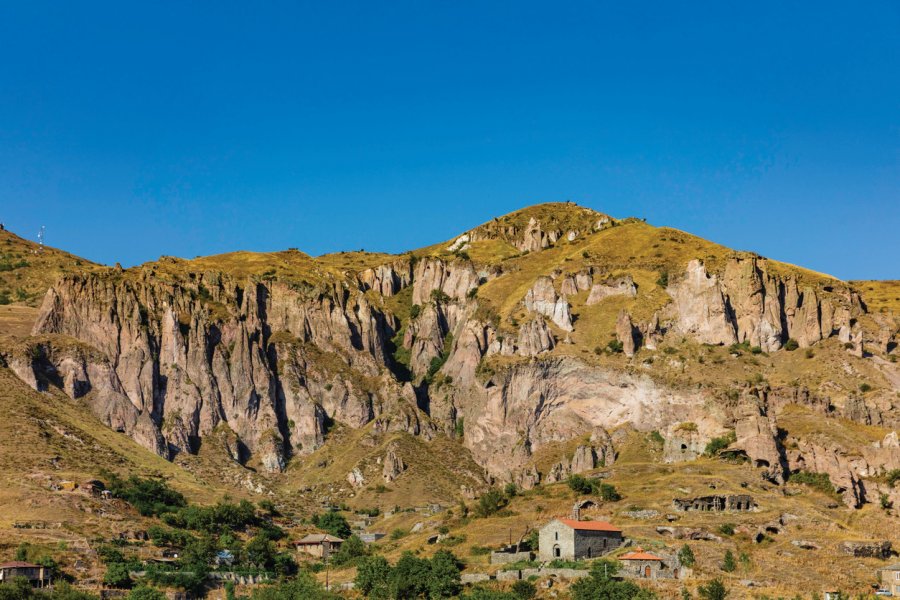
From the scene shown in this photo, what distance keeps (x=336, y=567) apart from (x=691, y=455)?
41.6 meters

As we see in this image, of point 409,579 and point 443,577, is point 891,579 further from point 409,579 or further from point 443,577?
point 409,579

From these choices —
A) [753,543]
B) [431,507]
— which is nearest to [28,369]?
[431,507]

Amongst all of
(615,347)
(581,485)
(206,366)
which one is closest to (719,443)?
(581,485)

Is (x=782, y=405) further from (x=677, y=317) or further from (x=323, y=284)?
(x=323, y=284)

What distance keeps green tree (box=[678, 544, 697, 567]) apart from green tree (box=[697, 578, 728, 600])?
7311 mm

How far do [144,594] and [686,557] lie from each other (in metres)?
46.8

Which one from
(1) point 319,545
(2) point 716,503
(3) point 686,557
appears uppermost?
(2) point 716,503

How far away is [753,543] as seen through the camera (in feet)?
420

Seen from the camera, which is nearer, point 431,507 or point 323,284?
point 431,507

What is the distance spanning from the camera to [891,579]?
119 metres

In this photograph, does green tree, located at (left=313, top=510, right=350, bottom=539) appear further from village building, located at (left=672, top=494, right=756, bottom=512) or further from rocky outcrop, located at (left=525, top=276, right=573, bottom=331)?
rocky outcrop, located at (left=525, top=276, right=573, bottom=331)

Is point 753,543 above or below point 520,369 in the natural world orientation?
below

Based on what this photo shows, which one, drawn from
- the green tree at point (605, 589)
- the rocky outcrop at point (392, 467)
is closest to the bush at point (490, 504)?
the rocky outcrop at point (392, 467)

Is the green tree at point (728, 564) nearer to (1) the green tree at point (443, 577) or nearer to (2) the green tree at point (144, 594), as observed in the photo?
(1) the green tree at point (443, 577)
